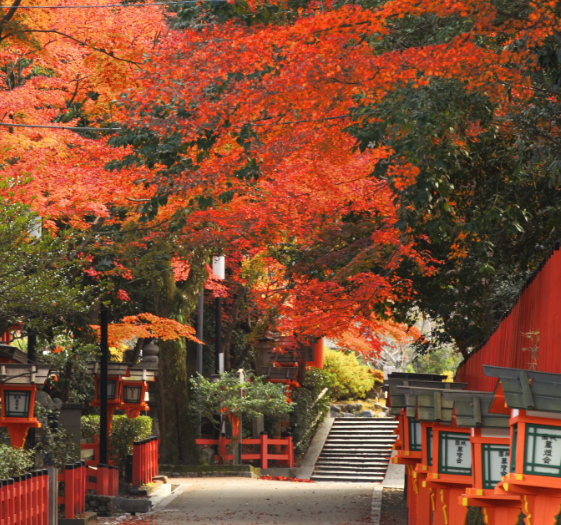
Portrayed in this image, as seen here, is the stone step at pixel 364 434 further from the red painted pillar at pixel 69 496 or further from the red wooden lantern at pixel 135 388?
the red painted pillar at pixel 69 496

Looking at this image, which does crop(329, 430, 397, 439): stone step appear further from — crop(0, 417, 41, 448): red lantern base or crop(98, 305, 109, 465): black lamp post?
crop(0, 417, 41, 448): red lantern base

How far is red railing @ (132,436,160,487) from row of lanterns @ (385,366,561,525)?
269 inches

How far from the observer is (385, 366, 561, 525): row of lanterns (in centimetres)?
440

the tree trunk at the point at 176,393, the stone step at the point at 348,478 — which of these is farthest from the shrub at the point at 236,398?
the stone step at the point at 348,478

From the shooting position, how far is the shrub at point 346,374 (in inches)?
1328

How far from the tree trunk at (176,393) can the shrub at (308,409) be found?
4.90 metres

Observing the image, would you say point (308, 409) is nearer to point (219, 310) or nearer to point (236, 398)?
point (219, 310)

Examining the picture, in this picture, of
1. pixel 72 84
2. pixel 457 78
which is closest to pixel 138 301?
pixel 72 84

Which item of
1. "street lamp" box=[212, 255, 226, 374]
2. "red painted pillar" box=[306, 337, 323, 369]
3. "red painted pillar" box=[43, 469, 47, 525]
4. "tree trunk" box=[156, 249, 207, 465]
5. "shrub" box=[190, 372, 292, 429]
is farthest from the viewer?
"red painted pillar" box=[306, 337, 323, 369]

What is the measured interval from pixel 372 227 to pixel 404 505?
7135 millimetres

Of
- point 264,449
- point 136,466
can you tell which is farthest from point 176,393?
point 136,466

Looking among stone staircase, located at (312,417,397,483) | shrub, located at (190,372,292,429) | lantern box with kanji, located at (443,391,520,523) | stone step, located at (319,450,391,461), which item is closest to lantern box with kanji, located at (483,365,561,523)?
lantern box with kanji, located at (443,391,520,523)

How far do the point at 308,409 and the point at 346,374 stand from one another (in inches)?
224

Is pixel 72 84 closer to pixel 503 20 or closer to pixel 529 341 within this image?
pixel 503 20
